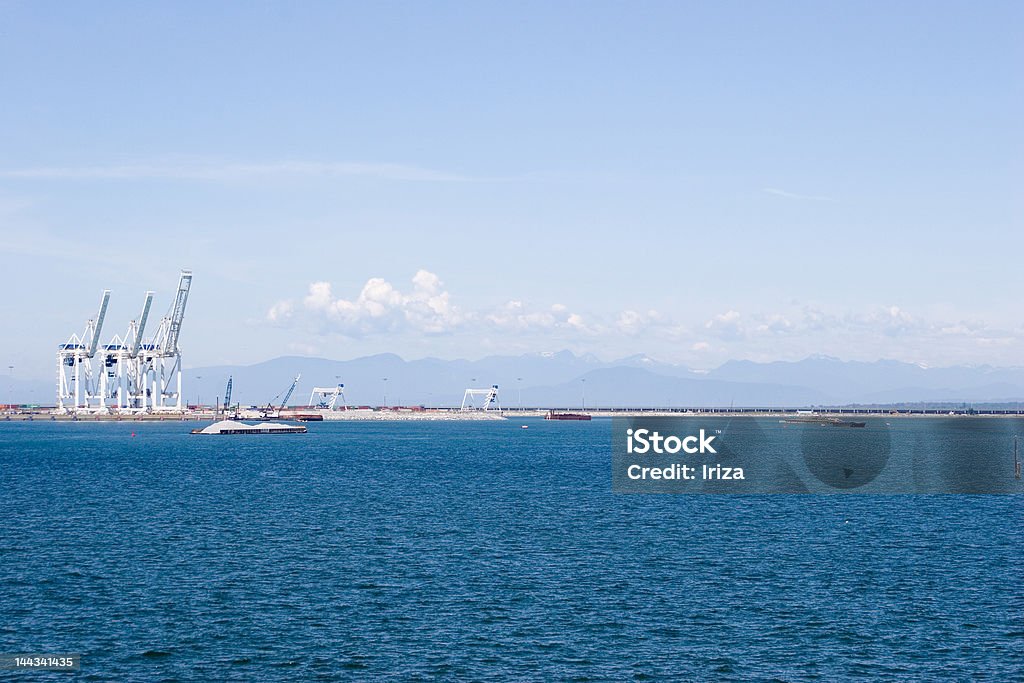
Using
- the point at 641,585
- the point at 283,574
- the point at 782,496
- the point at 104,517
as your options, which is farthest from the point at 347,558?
the point at 782,496

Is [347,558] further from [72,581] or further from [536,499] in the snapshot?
[536,499]

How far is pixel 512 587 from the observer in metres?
58.6

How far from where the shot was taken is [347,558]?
67.5m

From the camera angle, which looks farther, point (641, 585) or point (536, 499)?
point (536, 499)

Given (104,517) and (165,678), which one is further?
(104,517)

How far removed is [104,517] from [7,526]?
776cm

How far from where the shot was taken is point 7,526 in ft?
268

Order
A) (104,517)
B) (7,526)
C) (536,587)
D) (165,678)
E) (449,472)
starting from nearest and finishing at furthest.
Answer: (165,678), (536,587), (7,526), (104,517), (449,472)

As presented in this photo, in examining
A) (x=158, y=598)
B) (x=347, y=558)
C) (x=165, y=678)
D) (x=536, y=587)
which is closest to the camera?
(x=165, y=678)

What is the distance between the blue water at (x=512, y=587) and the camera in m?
44.3

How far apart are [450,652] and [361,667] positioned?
4.23 m

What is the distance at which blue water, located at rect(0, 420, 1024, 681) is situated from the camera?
44344 millimetres

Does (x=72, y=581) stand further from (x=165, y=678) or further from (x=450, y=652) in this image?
(x=450, y=652)

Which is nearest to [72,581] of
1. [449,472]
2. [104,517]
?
[104,517]
